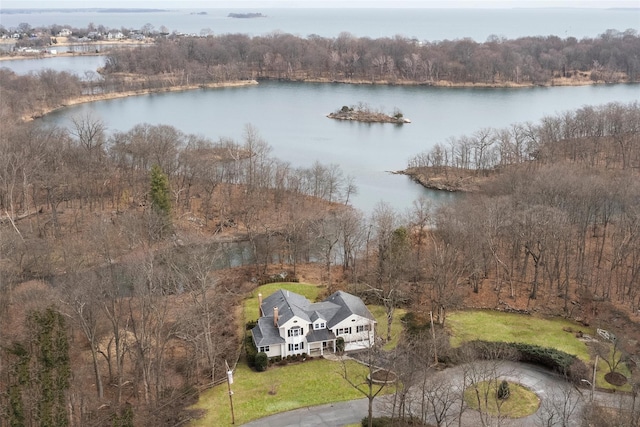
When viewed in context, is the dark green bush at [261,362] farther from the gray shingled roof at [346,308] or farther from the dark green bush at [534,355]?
the dark green bush at [534,355]

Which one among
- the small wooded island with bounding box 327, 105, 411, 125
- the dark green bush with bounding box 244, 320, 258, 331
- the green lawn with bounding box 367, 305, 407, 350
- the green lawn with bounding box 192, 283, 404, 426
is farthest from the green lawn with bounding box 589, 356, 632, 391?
the small wooded island with bounding box 327, 105, 411, 125

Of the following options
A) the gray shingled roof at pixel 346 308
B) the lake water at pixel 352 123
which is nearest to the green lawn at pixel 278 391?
the gray shingled roof at pixel 346 308

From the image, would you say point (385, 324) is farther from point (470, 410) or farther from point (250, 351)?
point (470, 410)

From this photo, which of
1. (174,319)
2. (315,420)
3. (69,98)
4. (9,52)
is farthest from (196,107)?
(9,52)

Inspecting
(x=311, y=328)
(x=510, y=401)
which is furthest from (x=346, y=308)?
(x=510, y=401)

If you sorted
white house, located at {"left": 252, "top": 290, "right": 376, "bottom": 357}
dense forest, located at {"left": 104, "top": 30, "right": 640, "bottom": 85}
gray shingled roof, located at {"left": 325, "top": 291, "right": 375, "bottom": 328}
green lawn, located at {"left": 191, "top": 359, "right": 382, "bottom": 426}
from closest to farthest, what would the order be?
green lawn, located at {"left": 191, "top": 359, "right": 382, "bottom": 426} → white house, located at {"left": 252, "top": 290, "right": 376, "bottom": 357} → gray shingled roof, located at {"left": 325, "top": 291, "right": 375, "bottom": 328} → dense forest, located at {"left": 104, "top": 30, "right": 640, "bottom": 85}

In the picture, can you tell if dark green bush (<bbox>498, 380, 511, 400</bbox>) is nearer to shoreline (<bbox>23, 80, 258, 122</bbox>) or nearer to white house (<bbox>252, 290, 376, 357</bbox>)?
white house (<bbox>252, 290, 376, 357</bbox>)

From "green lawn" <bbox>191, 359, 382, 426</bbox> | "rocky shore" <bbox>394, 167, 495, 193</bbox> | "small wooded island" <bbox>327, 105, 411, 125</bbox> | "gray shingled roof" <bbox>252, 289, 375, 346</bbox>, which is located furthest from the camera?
"small wooded island" <bbox>327, 105, 411, 125</bbox>
